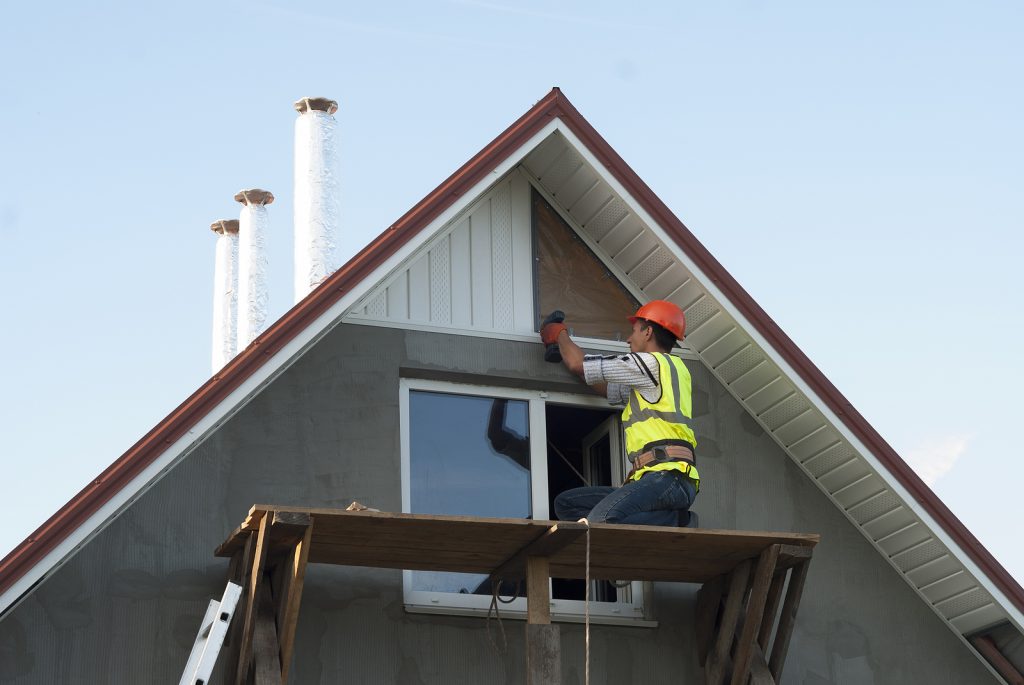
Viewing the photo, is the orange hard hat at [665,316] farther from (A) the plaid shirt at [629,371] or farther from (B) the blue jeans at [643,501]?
(B) the blue jeans at [643,501]

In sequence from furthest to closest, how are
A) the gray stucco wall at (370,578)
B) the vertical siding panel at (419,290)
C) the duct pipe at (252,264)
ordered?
1. the duct pipe at (252,264)
2. the vertical siding panel at (419,290)
3. the gray stucco wall at (370,578)

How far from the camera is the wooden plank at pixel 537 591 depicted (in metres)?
8.84

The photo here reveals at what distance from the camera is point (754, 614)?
919 centimetres

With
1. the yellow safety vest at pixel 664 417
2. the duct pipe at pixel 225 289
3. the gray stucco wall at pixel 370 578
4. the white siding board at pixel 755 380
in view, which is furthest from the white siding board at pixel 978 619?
the duct pipe at pixel 225 289

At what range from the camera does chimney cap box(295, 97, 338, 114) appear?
14570 mm

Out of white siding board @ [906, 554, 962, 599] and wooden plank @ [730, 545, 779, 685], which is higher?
white siding board @ [906, 554, 962, 599]

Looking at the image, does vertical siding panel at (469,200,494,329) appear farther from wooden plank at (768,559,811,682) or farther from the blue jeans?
wooden plank at (768,559,811,682)

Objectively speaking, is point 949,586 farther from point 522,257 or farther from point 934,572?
point 522,257

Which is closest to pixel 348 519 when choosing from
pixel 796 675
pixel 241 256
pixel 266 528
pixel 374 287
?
pixel 266 528

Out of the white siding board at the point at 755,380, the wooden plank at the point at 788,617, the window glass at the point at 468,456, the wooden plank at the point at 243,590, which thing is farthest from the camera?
the white siding board at the point at 755,380

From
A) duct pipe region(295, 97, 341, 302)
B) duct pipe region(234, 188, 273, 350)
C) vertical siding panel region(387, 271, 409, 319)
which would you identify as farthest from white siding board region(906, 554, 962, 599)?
duct pipe region(234, 188, 273, 350)

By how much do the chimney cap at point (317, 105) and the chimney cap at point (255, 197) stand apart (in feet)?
8.99

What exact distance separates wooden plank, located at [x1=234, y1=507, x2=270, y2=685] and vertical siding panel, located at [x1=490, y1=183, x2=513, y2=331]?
8.95ft

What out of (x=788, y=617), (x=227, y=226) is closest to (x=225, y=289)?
(x=227, y=226)
